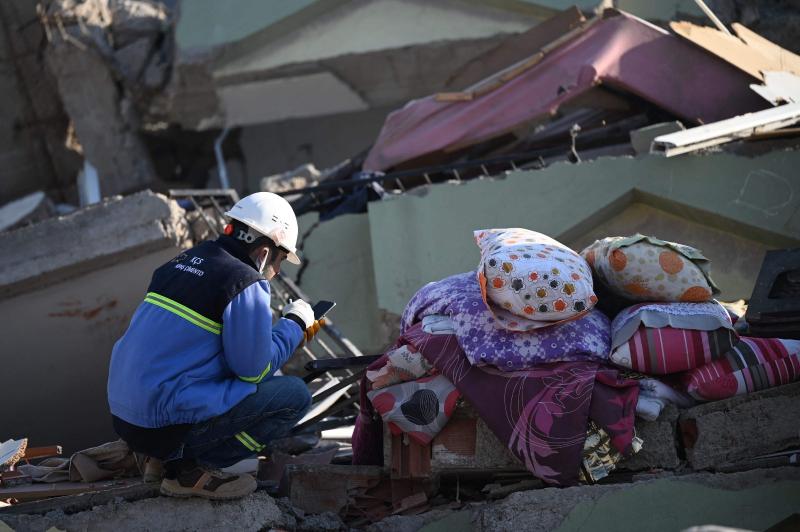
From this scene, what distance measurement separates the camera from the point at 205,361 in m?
4.05

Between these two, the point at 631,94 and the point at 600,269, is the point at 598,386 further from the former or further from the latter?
the point at 631,94

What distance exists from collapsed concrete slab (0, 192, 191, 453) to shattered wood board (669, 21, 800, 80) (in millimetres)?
3670

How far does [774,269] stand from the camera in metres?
4.36

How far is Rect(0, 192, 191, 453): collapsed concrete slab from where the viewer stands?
6.28 meters

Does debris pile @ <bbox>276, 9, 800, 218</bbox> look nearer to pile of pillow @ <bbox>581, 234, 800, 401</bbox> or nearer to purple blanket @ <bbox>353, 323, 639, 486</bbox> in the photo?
pile of pillow @ <bbox>581, 234, 800, 401</bbox>

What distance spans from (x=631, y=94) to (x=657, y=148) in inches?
46.2

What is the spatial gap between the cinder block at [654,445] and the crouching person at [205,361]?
1355mm

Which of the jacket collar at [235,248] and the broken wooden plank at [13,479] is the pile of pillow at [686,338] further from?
the broken wooden plank at [13,479]

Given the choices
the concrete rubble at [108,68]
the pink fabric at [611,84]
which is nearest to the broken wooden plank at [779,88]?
the pink fabric at [611,84]

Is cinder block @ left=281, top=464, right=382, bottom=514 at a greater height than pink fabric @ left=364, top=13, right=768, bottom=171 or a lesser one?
lesser

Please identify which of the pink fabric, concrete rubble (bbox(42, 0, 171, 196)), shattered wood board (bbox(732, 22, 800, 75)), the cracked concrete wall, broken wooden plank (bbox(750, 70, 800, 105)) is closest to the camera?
broken wooden plank (bbox(750, 70, 800, 105))

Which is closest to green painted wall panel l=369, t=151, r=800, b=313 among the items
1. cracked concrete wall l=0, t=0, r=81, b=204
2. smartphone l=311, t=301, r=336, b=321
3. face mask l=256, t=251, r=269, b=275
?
smartphone l=311, t=301, r=336, b=321

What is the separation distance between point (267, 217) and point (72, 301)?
2.61 m

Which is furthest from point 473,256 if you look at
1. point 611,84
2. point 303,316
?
point 303,316
